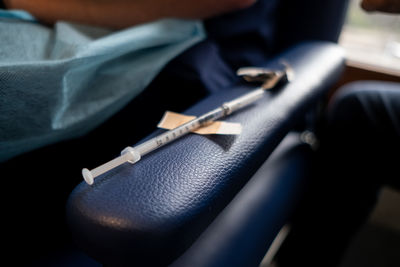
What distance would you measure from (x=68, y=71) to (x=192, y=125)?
0.23 metres

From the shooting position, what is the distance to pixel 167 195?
31 centimetres

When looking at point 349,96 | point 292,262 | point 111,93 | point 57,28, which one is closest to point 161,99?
point 111,93

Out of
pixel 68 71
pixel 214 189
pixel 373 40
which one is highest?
pixel 68 71

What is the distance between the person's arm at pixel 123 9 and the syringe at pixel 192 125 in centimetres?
18

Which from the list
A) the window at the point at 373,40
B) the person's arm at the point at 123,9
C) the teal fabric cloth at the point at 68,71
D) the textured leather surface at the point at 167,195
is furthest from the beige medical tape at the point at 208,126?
the window at the point at 373,40

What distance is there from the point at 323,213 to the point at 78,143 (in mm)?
674

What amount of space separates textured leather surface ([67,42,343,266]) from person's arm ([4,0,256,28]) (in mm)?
296

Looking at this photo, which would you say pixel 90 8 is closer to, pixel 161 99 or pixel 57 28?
pixel 57 28

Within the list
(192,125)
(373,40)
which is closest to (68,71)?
(192,125)

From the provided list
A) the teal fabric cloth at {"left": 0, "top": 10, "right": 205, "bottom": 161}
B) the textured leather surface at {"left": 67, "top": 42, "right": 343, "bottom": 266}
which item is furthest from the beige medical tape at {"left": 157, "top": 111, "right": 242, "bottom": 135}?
the teal fabric cloth at {"left": 0, "top": 10, "right": 205, "bottom": 161}

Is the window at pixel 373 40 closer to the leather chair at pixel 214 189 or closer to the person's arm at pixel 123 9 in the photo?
the leather chair at pixel 214 189

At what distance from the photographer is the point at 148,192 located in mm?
310

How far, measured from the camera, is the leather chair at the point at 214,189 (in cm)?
29

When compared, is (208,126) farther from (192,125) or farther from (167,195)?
(167,195)
